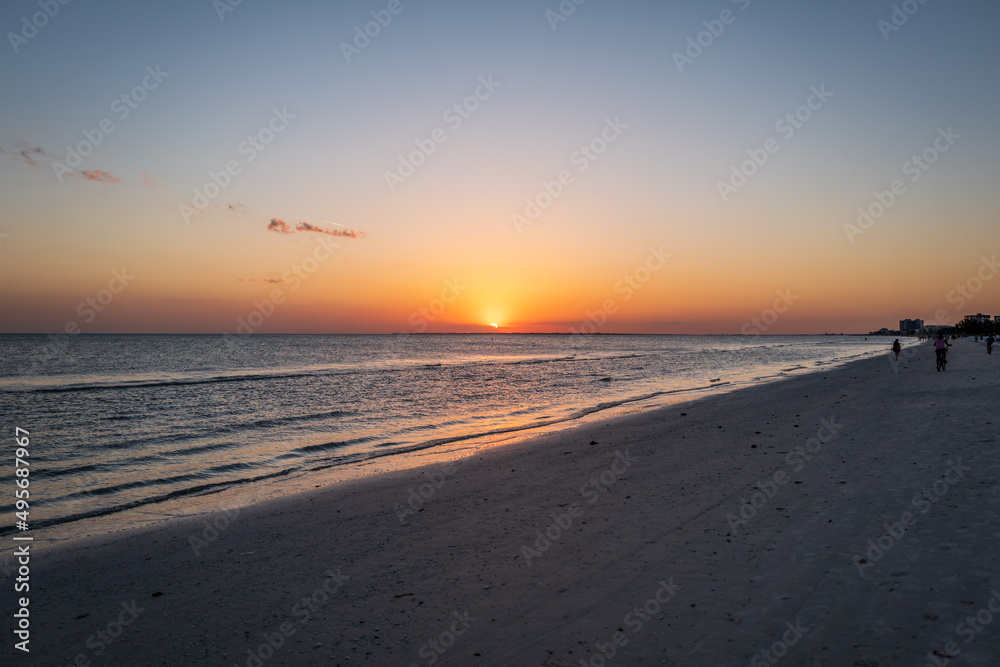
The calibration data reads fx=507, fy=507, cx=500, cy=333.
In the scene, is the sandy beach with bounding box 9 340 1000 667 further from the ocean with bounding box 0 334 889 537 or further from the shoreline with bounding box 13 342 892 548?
the ocean with bounding box 0 334 889 537

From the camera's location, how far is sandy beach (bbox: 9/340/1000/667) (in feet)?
16.1

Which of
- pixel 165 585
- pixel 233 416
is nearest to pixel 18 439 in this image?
pixel 233 416

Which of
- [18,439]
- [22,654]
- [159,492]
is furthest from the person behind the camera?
[18,439]

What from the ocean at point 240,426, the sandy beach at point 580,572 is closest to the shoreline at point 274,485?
the ocean at point 240,426

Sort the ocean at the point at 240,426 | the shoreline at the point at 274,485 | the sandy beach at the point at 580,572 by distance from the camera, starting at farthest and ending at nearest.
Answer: the ocean at the point at 240,426
the shoreline at the point at 274,485
the sandy beach at the point at 580,572

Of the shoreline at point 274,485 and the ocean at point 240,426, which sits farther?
the ocean at point 240,426

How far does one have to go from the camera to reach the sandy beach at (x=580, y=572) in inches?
193

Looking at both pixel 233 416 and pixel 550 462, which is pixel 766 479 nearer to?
pixel 550 462

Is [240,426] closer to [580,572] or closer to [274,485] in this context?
[274,485]

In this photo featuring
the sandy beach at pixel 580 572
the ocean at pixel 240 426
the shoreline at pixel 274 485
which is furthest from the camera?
the ocean at pixel 240 426

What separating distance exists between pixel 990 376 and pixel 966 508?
26131mm

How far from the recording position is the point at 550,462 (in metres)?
13.2

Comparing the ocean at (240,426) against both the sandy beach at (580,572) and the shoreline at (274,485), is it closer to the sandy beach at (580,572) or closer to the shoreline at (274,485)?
the shoreline at (274,485)

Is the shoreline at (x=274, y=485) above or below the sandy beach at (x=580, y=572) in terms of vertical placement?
below
